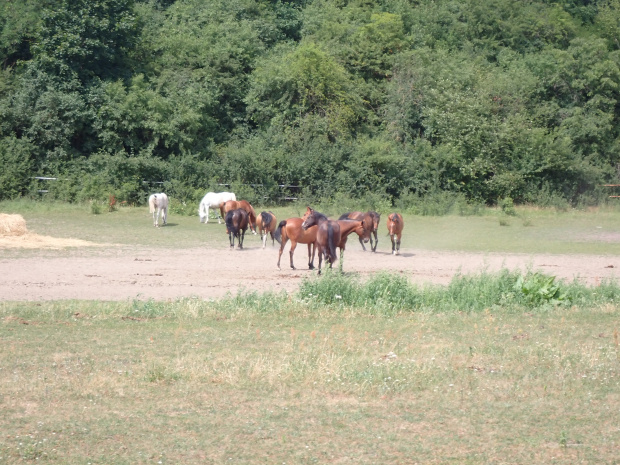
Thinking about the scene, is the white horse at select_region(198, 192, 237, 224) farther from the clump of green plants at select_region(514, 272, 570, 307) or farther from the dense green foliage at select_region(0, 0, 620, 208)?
the clump of green plants at select_region(514, 272, 570, 307)

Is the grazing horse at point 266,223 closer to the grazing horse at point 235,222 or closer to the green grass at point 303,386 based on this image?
the grazing horse at point 235,222

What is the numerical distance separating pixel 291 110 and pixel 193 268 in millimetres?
24510

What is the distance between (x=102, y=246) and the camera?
23062mm

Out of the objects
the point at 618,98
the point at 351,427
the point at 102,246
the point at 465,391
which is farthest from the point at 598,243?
the point at 618,98

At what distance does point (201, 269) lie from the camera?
→ 62.5 ft

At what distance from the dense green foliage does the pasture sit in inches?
884

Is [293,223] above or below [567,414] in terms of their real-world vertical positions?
above

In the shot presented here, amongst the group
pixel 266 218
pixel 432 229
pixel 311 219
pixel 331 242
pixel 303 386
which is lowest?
pixel 303 386

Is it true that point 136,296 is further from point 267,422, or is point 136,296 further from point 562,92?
point 562,92

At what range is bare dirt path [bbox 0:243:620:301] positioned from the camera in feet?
52.7

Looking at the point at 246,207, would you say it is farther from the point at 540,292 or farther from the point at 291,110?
the point at 291,110

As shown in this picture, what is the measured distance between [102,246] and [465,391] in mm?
15910

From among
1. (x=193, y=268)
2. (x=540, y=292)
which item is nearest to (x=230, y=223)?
(x=193, y=268)

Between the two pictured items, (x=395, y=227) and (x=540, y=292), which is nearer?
(x=540, y=292)
